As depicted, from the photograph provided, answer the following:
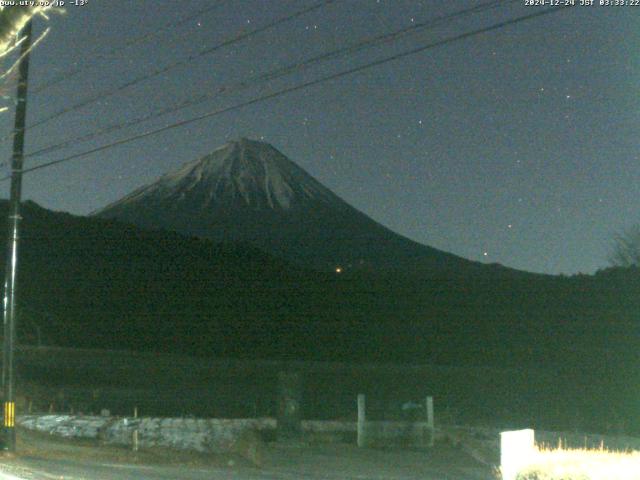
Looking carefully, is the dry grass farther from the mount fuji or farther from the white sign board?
the mount fuji

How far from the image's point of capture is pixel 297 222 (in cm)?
15850

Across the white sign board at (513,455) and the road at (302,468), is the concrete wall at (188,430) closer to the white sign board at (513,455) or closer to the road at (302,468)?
the road at (302,468)

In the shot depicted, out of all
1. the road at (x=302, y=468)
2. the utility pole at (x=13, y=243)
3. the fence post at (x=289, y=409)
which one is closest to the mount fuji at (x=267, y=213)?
the fence post at (x=289, y=409)

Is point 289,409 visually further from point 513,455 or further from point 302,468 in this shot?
point 513,455

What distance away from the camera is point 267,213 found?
161m

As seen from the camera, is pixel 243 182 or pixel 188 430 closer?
pixel 188 430

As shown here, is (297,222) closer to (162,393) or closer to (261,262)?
(261,262)

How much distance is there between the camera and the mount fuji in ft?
460

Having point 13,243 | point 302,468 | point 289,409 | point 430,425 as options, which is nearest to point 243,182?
point 430,425

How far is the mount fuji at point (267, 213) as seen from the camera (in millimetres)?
140125

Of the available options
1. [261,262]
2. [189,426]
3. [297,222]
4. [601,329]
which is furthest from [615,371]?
[297,222]

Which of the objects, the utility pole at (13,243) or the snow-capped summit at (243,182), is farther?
the snow-capped summit at (243,182)

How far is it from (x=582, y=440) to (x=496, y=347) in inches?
1276

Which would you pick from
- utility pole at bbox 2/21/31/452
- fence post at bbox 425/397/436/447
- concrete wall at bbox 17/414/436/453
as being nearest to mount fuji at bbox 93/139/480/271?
concrete wall at bbox 17/414/436/453
